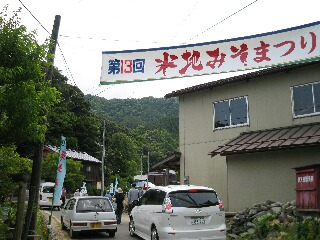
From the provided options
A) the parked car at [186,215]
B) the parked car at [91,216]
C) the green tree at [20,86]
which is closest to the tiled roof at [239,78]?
the parked car at [186,215]

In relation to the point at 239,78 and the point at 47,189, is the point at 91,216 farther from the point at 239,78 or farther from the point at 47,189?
the point at 47,189

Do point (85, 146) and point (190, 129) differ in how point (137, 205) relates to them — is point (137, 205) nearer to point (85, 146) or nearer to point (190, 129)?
point (190, 129)

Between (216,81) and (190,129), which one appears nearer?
(216,81)

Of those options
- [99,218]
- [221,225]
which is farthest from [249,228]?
[99,218]

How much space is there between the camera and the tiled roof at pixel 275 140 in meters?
13.3

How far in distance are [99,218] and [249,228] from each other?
517 centimetres

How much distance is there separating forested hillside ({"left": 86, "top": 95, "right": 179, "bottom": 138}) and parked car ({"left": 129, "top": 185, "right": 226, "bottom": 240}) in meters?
80.3

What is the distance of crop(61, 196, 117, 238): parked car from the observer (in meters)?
12.3

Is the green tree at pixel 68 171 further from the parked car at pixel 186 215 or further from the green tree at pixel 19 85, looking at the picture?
the green tree at pixel 19 85

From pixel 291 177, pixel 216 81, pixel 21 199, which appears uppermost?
pixel 216 81

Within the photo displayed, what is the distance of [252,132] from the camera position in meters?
16.7

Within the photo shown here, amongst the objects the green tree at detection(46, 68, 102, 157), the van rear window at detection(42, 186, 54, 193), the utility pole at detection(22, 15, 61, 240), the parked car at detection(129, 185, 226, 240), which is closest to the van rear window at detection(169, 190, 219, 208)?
the parked car at detection(129, 185, 226, 240)

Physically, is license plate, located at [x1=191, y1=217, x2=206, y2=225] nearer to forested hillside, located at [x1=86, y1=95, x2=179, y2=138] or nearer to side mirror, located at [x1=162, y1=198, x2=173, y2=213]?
side mirror, located at [x1=162, y1=198, x2=173, y2=213]

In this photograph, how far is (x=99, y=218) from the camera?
12.5 meters
